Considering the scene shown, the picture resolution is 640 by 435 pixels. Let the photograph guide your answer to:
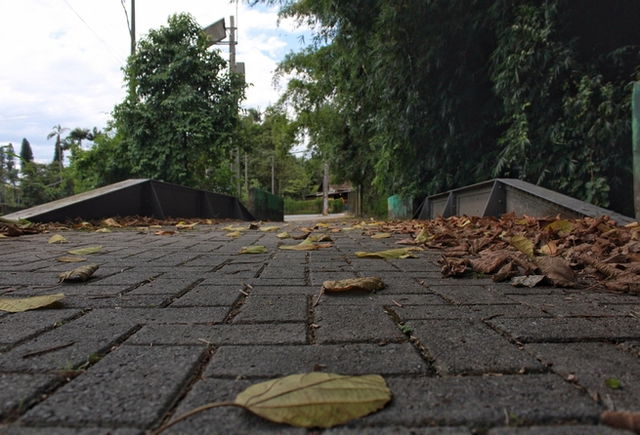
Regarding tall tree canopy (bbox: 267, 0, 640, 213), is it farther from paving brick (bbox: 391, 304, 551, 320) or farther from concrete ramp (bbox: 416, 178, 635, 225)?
paving brick (bbox: 391, 304, 551, 320)

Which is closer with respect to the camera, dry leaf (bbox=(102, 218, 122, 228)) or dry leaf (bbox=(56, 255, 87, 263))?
Result: dry leaf (bbox=(56, 255, 87, 263))

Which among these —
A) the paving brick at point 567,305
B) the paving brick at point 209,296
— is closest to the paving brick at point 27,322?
the paving brick at point 209,296

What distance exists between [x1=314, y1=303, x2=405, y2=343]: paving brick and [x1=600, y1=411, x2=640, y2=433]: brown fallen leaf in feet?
1.72

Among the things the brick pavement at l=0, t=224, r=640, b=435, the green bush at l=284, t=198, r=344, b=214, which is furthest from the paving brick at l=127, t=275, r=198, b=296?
the green bush at l=284, t=198, r=344, b=214

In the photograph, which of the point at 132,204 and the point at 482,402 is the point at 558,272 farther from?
the point at 132,204

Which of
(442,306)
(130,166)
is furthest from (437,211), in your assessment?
(130,166)

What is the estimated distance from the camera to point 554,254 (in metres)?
2.52

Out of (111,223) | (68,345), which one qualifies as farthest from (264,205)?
(68,345)

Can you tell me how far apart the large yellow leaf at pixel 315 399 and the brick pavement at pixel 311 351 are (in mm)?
19

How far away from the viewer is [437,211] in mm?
7328

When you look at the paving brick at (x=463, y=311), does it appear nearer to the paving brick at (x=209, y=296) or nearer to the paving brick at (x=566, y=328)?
the paving brick at (x=566, y=328)

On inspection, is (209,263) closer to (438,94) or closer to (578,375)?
(578,375)

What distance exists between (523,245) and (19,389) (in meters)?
2.55

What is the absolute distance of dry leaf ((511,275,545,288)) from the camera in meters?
1.86
